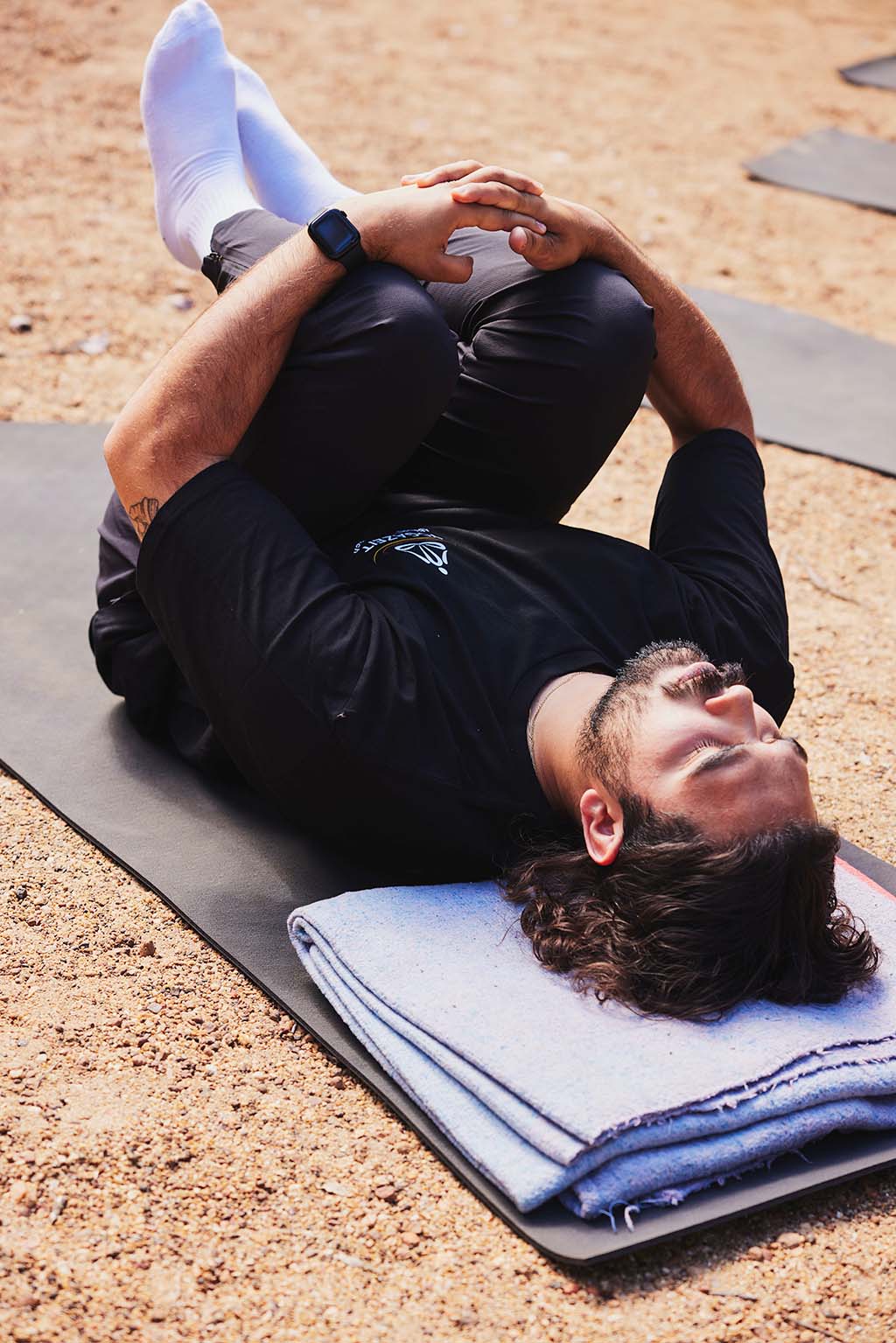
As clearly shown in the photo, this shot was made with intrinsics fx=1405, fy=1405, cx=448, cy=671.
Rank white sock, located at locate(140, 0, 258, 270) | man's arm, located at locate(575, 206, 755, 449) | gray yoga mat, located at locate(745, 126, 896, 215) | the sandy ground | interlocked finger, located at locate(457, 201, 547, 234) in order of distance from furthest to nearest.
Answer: gray yoga mat, located at locate(745, 126, 896, 215) → white sock, located at locate(140, 0, 258, 270) → man's arm, located at locate(575, 206, 755, 449) → interlocked finger, located at locate(457, 201, 547, 234) → the sandy ground

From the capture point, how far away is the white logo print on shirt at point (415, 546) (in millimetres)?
2277

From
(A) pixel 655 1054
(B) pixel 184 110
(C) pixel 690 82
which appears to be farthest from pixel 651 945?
(C) pixel 690 82

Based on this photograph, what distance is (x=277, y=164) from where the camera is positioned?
10.2 ft

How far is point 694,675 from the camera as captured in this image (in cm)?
201

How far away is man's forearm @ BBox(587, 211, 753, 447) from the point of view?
8.50 ft

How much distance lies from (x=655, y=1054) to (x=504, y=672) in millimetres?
613

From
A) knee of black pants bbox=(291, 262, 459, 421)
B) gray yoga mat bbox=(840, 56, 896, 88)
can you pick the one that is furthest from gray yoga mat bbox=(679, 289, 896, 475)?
gray yoga mat bbox=(840, 56, 896, 88)

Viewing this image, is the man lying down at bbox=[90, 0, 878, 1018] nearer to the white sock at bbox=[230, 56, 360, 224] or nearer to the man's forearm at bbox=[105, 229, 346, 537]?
the man's forearm at bbox=[105, 229, 346, 537]

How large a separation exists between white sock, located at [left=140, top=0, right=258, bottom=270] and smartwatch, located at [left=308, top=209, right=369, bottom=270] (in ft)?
2.21

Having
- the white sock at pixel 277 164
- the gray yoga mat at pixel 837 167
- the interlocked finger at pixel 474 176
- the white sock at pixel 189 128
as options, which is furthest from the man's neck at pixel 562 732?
the gray yoga mat at pixel 837 167

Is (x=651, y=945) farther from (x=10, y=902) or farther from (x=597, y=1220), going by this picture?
(x=10, y=902)

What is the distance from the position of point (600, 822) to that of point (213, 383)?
89cm

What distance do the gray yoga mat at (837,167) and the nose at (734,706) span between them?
4685 mm

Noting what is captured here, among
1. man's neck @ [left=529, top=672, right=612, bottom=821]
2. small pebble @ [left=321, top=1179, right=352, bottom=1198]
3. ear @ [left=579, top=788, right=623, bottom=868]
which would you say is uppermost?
man's neck @ [left=529, top=672, right=612, bottom=821]
